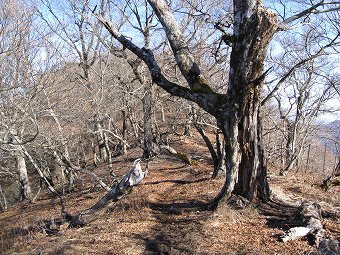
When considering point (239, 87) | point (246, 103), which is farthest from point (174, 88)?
point (246, 103)

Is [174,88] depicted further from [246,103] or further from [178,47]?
[246,103]

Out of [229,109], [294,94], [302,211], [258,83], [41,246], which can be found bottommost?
[41,246]

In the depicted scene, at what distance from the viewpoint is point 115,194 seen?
6027 millimetres

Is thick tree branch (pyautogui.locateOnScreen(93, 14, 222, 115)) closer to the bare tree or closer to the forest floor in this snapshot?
the bare tree

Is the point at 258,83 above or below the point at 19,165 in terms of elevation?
above

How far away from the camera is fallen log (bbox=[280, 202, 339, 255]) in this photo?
173 inches

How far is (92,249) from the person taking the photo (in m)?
4.89

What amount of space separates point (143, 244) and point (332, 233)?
2752 millimetres

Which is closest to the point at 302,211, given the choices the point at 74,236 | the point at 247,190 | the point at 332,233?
the point at 332,233

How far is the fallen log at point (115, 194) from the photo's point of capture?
19.1ft

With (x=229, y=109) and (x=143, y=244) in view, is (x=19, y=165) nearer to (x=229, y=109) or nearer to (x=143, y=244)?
Answer: (x=143, y=244)

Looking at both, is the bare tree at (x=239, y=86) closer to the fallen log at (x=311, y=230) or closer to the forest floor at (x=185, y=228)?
the forest floor at (x=185, y=228)

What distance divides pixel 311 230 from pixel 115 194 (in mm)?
3274

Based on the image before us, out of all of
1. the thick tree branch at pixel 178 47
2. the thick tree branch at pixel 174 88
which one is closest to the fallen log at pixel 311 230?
the thick tree branch at pixel 174 88
